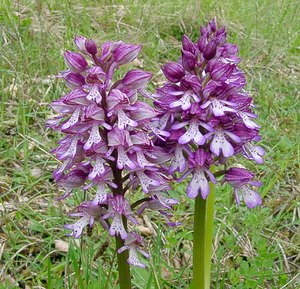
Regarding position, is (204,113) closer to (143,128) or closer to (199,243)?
(143,128)

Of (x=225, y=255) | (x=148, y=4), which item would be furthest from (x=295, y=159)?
(x=148, y=4)

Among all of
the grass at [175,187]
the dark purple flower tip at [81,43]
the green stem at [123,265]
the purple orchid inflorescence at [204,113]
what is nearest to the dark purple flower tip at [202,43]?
the purple orchid inflorescence at [204,113]

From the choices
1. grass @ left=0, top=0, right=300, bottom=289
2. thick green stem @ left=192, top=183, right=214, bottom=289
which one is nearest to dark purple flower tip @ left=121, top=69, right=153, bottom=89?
thick green stem @ left=192, top=183, right=214, bottom=289

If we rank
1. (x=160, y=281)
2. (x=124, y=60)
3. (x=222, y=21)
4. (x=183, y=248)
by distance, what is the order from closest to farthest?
(x=124, y=60)
(x=160, y=281)
(x=183, y=248)
(x=222, y=21)

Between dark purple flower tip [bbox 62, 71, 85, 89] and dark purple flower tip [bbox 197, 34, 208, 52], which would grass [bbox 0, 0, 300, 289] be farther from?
dark purple flower tip [bbox 197, 34, 208, 52]

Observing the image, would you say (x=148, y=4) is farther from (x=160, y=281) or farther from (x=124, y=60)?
(x=124, y=60)

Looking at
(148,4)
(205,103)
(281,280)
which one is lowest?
(148,4)

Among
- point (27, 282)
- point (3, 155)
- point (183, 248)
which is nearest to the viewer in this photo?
point (27, 282)

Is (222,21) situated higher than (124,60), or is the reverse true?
(124,60)
